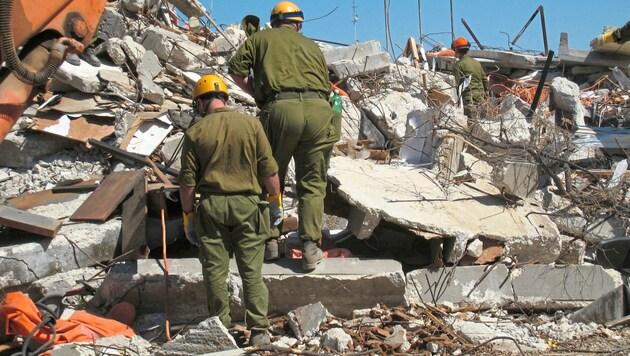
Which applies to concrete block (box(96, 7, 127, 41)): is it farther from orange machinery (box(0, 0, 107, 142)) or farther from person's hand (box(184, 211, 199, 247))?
person's hand (box(184, 211, 199, 247))

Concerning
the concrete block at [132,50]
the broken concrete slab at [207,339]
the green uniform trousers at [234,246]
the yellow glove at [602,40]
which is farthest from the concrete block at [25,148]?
the yellow glove at [602,40]

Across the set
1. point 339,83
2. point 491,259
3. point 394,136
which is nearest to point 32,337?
point 491,259

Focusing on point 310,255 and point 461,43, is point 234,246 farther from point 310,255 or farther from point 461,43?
point 461,43

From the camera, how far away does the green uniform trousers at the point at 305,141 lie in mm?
A: 5230

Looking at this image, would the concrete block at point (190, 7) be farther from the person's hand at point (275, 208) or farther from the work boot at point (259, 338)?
the work boot at point (259, 338)

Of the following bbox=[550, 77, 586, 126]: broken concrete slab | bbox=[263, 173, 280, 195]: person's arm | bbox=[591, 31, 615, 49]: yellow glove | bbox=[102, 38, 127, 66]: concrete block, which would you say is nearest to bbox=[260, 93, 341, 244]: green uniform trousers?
bbox=[263, 173, 280, 195]: person's arm

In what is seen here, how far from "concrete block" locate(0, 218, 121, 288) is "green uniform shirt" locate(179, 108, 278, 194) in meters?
1.58

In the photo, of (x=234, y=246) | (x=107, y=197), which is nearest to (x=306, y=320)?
(x=234, y=246)

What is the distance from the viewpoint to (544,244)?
5.92 metres

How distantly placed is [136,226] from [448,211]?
2.65 m

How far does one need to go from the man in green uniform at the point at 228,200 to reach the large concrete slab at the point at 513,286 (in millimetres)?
1376

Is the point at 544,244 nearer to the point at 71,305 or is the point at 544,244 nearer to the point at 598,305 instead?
the point at 598,305

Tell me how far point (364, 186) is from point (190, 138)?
Result: 6.37 ft

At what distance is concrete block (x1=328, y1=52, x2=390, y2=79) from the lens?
408 inches
